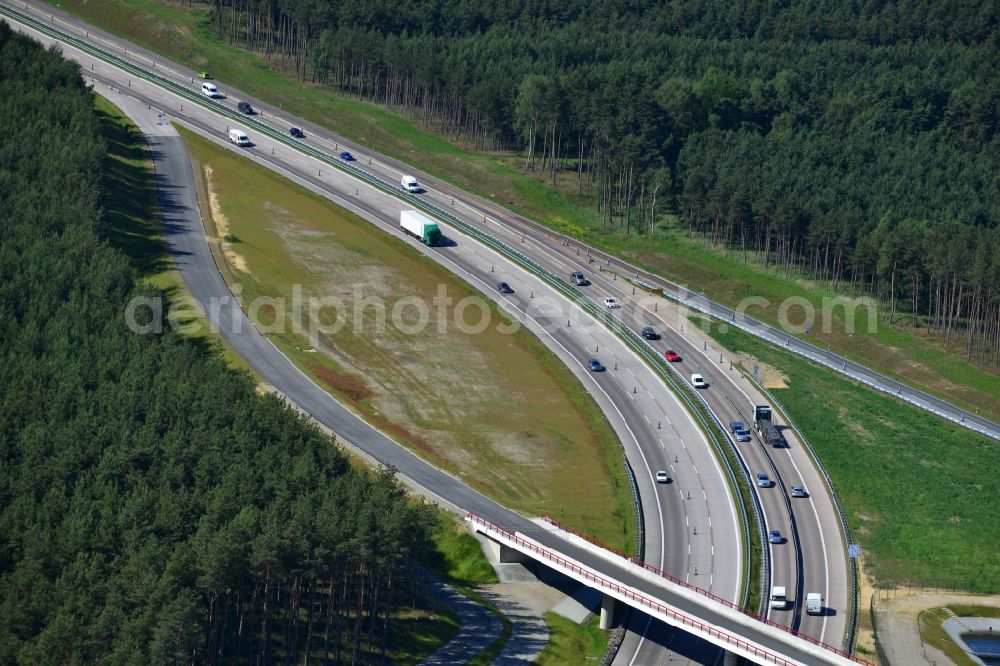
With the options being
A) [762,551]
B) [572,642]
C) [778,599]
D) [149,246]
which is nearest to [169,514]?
[572,642]

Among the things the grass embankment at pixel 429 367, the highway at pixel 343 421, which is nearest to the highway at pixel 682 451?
the highway at pixel 343 421

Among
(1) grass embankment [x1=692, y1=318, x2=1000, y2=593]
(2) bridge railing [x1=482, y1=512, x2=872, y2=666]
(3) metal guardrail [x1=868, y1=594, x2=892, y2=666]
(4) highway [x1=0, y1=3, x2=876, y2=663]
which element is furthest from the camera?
(1) grass embankment [x1=692, y1=318, x2=1000, y2=593]

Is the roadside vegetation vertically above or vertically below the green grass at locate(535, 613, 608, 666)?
above

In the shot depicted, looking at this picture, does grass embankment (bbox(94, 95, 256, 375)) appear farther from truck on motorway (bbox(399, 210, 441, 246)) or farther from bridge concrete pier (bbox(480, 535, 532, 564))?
bridge concrete pier (bbox(480, 535, 532, 564))

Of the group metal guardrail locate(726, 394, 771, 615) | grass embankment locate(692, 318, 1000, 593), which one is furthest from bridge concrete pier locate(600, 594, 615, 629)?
grass embankment locate(692, 318, 1000, 593)

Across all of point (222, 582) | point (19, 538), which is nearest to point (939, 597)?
point (222, 582)

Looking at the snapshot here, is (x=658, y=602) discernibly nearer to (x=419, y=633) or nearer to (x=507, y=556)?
(x=507, y=556)
